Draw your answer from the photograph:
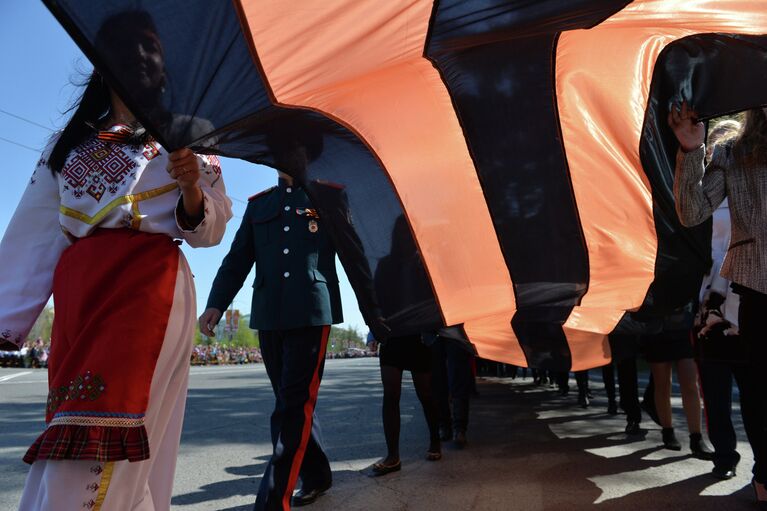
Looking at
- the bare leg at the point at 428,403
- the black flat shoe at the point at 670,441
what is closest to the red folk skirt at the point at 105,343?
the bare leg at the point at 428,403

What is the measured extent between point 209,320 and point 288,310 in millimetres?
474

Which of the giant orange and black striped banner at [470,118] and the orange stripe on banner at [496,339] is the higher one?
the giant orange and black striped banner at [470,118]

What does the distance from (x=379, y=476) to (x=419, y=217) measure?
6.30ft

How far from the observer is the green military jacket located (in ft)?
10.8

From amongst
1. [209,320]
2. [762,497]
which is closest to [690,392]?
[762,497]

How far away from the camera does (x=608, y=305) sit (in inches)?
151

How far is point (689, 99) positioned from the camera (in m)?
2.58

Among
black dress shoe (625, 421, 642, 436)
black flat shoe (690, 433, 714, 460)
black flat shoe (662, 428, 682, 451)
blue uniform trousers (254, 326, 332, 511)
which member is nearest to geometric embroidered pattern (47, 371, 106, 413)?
blue uniform trousers (254, 326, 332, 511)

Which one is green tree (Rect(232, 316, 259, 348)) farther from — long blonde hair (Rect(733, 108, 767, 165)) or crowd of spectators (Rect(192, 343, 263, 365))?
long blonde hair (Rect(733, 108, 767, 165))

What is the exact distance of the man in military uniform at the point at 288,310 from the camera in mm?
3082

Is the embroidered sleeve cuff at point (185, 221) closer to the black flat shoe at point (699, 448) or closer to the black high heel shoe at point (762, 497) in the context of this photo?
the black high heel shoe at point (762, 497)

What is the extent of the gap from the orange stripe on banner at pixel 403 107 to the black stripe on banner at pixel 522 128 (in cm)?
7

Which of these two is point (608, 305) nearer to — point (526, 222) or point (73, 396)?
point (526, 222)

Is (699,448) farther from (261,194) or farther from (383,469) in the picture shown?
(261,194)
